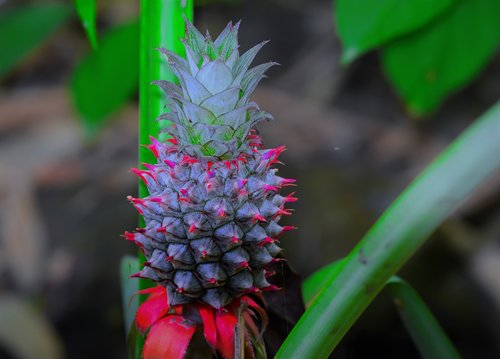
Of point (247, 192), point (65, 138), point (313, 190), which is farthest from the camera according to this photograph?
point (65, 138)

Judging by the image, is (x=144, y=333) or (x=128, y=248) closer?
(x=144, y=333)

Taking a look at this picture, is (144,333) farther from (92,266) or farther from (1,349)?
(92,266)

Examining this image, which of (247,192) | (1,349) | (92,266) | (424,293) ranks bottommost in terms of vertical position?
(1,349)

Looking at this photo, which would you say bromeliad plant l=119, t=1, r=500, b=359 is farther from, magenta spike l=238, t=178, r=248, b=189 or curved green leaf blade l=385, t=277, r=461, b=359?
curved green leaf blade l=385, t=277, r=461, b=359

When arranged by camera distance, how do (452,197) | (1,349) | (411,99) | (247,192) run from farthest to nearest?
(1,349) → (411,99) → (247,192) → (452,197)

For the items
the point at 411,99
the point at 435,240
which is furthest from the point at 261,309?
the point at 435,240

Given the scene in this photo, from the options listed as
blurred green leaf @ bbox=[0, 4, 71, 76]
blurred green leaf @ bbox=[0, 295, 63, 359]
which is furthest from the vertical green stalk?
blurred green leaf @ bbox=[0, 295, 63, 359]

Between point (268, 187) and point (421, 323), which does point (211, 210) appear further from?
point (421, 323)

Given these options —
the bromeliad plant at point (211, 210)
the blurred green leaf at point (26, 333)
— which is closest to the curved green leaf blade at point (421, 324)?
→ the bromeliad plant at point (211, 210)
